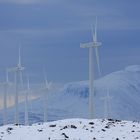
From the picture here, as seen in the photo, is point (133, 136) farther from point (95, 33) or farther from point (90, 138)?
point (95, 33)

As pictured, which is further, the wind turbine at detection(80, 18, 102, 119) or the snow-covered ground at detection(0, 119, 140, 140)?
the wind turbine at detection(80, 18, 102, 119)

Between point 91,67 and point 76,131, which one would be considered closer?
point 76,131

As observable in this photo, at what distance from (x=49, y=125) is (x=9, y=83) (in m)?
55.9

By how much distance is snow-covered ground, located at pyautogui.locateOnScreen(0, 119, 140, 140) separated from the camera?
46.9 m

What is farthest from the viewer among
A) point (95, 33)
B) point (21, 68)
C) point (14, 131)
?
point (21, 68)

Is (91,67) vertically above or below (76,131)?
above

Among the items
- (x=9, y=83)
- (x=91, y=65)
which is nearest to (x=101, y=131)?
(x=91, y=65)

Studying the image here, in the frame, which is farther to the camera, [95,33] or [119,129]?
[95,33]

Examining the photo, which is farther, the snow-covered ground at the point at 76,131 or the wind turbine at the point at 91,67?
the wind turbine at the point at 91,67

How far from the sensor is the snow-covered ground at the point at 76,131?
46.9m

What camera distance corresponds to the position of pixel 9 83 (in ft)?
350

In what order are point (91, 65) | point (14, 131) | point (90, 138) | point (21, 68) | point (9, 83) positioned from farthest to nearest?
1. point (9, 83)
2. point (21, 68)
3. point (91, 65)
4. point (14, 131)
5. point (90, 138)

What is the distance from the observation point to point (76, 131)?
48250 mm

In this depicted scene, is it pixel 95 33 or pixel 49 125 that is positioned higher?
pixel 95 33
